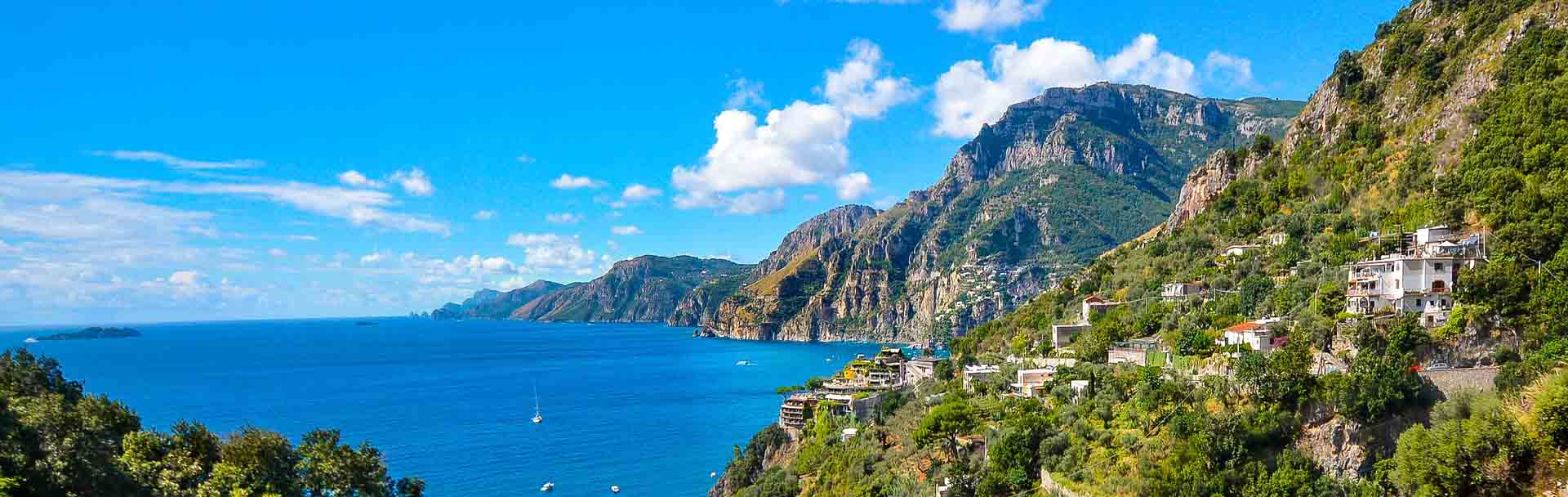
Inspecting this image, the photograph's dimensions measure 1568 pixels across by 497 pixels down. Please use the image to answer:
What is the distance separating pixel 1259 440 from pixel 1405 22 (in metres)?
47.6

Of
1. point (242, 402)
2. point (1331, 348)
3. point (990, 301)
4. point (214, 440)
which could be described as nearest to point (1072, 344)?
point (1331, 348)

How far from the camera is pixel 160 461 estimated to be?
94.3 ft

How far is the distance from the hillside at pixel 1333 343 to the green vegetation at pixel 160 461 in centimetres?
2256

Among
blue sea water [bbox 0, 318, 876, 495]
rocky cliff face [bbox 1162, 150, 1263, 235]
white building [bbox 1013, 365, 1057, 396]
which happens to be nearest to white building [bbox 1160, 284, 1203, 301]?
white building [bbox 1013, 365, 1057, 396]

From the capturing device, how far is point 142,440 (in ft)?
94.8

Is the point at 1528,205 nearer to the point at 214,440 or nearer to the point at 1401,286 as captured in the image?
the point at 1401,286

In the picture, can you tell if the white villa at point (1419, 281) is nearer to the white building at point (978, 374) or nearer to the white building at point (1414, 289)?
the white building at point (1414, 289)

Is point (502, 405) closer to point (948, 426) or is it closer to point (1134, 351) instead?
point (948, 426)

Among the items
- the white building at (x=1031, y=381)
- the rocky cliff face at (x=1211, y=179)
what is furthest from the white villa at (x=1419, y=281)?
the rocky cliff face at (x=1211, y=179)

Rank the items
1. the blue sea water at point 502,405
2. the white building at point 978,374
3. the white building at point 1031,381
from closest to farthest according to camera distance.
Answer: the white building at point 1031,381 → the white building at point 978,374 → the blue sea water at point 502,405

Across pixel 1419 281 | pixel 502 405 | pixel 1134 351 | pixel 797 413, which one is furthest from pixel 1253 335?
pixel 502 405

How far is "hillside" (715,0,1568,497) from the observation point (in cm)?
2902

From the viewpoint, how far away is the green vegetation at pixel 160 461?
25.9 metres

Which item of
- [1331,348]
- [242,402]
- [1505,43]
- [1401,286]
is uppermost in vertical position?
[1505,43]
